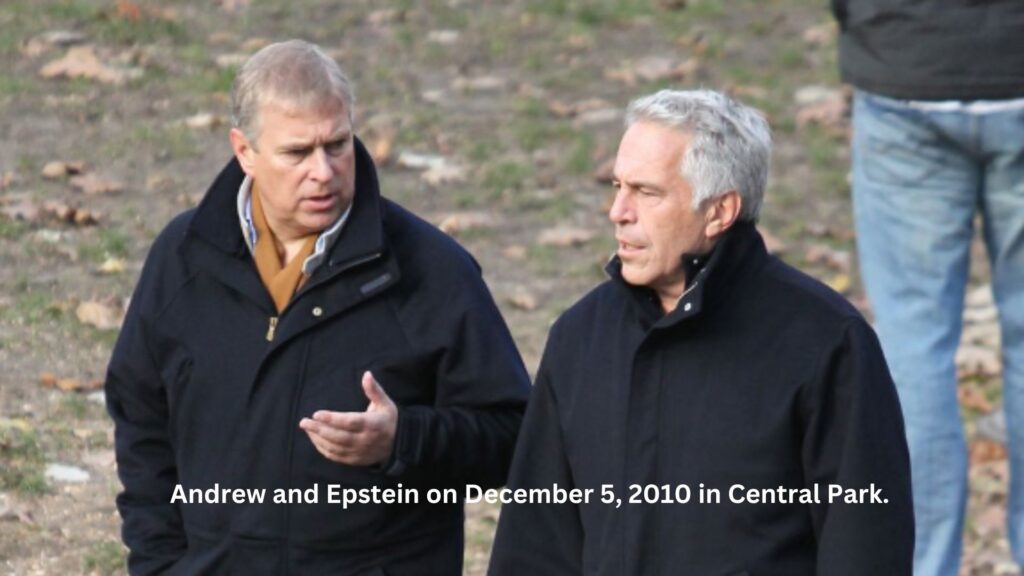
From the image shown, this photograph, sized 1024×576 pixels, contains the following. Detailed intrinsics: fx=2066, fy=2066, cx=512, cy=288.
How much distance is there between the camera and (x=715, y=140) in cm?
371

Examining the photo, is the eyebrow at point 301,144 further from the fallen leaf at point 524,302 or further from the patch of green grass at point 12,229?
the patch of green grass at point 12,229

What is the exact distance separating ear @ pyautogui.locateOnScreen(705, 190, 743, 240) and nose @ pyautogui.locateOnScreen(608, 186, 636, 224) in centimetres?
14

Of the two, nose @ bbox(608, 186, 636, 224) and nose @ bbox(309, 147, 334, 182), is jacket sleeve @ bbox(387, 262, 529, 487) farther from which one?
nose @ bbox(608, 186, 636, 224)

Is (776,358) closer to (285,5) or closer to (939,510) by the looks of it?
(939,510)

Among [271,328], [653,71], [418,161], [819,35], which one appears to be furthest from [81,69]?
[271,328]

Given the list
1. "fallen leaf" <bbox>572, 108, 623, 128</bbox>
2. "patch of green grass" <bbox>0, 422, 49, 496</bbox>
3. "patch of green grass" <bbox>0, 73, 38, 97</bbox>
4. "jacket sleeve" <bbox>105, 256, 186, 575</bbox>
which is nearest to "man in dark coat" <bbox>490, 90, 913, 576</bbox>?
"jacket sleeve" <bbox>105, 256, 186, 575</bbox>

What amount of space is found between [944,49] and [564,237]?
3.56m

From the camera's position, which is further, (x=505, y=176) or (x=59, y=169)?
(x=505, y=176)

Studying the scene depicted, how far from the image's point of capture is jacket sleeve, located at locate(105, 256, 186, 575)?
4316 mm

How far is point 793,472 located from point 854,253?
5.12 metres

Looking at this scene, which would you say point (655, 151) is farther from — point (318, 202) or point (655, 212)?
point (318, 202)

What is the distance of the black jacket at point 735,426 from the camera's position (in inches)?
143

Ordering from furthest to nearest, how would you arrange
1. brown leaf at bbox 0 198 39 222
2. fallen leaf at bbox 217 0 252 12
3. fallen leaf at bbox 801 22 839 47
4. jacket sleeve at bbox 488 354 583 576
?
fallen leaf at bbox 801 22 839 47
fallen leaf at bbox 217 0 252 12
brown leaf at bbox 0 198 39 222
jacket sleeve at bbox 488 354 583 576

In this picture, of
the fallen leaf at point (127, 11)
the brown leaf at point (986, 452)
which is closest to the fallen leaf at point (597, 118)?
the fallen leaf at point (127, 11)
